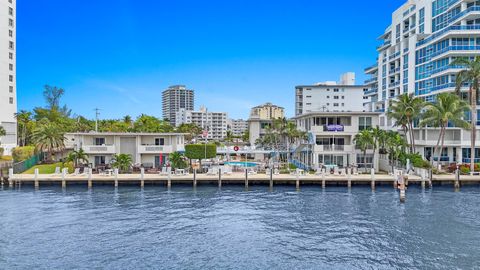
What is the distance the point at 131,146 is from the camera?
2228 inches

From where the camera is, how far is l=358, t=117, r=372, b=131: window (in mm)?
Answer: 56875

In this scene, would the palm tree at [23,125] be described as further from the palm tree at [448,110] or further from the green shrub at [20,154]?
the palm tree at [448,110]

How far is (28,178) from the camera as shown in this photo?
48250 millimetres

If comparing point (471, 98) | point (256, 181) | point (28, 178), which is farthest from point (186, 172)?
point (471, 98)

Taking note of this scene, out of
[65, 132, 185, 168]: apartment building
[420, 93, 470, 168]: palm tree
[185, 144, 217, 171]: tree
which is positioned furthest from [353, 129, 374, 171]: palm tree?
[65, 132, 185, 168]: apartment building

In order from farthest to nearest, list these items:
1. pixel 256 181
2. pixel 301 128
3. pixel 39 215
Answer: pixel 301 128, pixel 256 181, pixel 39 215

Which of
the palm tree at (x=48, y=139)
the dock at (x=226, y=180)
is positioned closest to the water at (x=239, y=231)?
the dock at (x=226, y=180)

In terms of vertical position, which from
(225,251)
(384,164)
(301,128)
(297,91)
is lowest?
(225,251)

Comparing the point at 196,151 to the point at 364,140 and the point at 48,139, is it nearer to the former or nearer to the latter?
the point at 364,140

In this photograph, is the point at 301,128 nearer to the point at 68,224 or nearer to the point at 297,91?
the point at 68,224

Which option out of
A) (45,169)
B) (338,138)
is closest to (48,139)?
(45,169)

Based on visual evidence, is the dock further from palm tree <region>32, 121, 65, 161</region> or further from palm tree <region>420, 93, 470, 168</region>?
palm tree <region>32, 121, 65, 161</region>

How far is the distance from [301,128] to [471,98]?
85.6ft

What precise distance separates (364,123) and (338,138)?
452 centimetres
